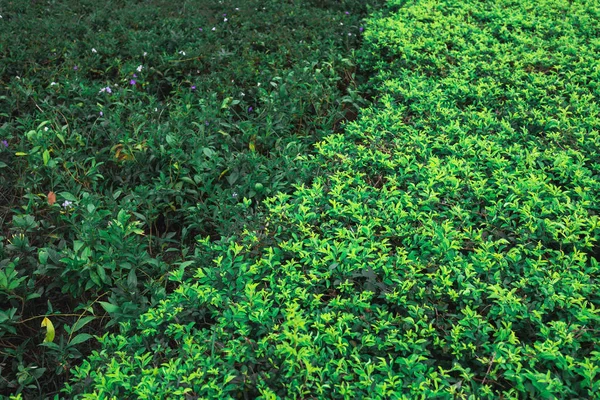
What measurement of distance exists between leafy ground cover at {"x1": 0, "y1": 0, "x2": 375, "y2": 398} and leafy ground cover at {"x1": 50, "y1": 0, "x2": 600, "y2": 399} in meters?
0.27

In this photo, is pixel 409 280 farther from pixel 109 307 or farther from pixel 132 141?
pixel 132 141

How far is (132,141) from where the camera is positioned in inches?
132

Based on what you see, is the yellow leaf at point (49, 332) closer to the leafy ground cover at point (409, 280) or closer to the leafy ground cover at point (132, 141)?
the leafy ground cover at point (132, 141)

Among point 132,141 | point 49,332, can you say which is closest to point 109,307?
point 49,332

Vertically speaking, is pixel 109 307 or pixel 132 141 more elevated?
pixel 132 141

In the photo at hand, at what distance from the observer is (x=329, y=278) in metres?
2.35

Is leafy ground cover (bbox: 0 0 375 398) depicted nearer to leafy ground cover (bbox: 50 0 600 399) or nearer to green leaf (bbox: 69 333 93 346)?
green leaf (bbox: 69 333 93 346)

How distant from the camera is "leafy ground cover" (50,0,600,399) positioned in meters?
1.91

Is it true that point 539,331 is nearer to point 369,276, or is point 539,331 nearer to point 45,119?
point 369,276

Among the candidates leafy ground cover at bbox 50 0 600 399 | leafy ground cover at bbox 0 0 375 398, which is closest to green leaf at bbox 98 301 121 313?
leafy ground cover at bbox 0 0 375 398

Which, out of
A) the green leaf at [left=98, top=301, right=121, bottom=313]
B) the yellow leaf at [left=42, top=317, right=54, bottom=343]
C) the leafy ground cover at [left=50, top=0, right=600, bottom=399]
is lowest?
the yellow leaf at [left=42, top=317, right=54, bottom=343]

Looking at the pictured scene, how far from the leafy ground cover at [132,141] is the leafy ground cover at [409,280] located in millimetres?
275

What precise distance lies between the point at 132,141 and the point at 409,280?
6.86 ft

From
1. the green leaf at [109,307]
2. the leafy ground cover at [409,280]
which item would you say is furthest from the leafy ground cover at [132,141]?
the leafy ground cover at [409,280]
